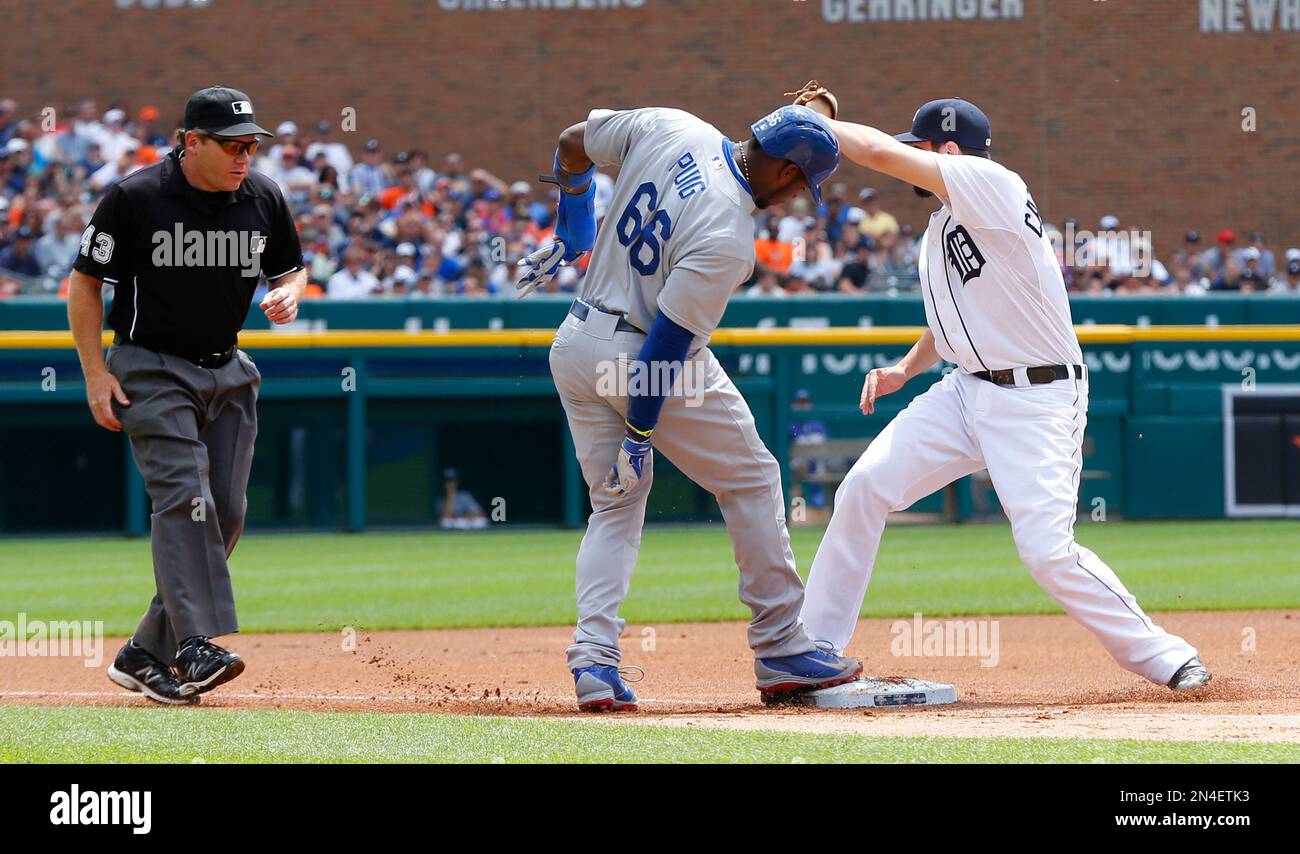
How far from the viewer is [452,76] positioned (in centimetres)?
2153

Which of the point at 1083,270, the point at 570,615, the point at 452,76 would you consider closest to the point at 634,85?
the point at 452,76

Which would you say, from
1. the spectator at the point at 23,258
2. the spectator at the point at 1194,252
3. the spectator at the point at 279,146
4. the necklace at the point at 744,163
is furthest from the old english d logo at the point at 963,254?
the spectator at the point at 279,146

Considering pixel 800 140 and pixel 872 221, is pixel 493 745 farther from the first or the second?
pixel 872 221

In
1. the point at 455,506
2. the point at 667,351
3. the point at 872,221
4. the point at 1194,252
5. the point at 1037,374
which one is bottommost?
the point at 455,506

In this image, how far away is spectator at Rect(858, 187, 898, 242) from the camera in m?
17.8

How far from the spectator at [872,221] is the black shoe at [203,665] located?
1318 cm

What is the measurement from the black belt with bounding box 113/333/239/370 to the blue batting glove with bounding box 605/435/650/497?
1349 mm

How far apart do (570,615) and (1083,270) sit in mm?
8769

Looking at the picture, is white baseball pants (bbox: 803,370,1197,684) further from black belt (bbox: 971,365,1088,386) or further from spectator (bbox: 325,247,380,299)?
spectator (bbox: 325,247,380,299)

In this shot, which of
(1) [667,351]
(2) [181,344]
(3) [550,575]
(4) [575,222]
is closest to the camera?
(1) [667,351]

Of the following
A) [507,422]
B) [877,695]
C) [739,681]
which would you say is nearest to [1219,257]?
[507,422]

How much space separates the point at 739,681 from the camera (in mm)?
6215

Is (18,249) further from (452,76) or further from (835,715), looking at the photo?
(835,715)

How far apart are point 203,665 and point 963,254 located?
264 centimetres
